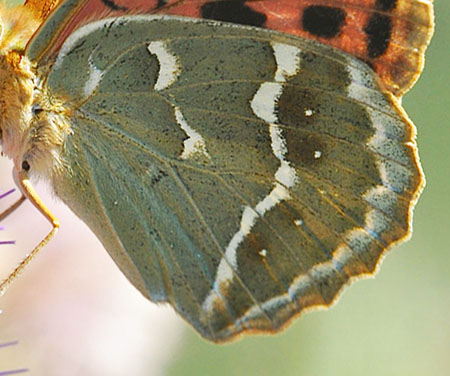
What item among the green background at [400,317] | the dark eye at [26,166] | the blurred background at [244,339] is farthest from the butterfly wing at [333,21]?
the green background at [400,317]

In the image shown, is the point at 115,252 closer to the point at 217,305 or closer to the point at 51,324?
the point at 217,305

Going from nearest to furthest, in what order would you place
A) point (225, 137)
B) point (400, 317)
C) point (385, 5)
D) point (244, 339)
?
point (385, 5)
point (225, 137)
point (244, 339)
point (400, 317)

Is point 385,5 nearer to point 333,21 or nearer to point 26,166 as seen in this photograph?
point 333,21

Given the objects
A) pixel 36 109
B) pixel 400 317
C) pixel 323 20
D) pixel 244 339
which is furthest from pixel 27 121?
pixel 400 317

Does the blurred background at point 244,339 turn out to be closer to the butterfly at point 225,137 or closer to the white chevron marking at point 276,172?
the butterfly at point 225,137

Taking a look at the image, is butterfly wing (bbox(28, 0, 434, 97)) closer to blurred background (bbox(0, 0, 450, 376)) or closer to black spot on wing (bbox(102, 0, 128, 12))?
black spot on wing (bbox(102, 0, 128, 12))

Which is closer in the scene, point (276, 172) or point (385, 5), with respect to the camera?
point (385, 5)
